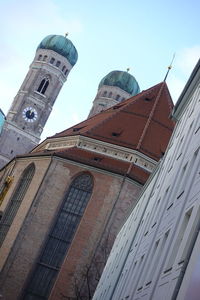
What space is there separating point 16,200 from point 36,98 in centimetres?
2659

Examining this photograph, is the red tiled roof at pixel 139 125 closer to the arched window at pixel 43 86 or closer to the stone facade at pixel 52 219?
the stone facade at pixel 52 219

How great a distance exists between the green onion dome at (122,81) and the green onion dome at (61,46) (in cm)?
481

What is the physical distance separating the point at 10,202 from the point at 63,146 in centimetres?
531

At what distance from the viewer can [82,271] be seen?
27.5 meters

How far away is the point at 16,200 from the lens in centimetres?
3173

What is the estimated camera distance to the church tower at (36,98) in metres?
55.2

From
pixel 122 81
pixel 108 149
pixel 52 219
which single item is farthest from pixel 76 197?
pixel 122 81

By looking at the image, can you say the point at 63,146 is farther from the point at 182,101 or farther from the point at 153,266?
the point at 153,266

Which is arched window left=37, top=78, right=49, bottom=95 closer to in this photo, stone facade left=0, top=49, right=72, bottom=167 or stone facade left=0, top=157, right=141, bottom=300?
stone facade left=0, top=49, right=72, bottom=167

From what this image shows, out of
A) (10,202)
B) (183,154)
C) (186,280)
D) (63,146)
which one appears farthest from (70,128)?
(186,280)

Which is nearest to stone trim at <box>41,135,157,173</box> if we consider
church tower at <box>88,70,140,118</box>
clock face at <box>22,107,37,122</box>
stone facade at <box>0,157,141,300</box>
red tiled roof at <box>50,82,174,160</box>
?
red tiled roof at <box>50,82,174,160</box>

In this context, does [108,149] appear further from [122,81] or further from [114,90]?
[122,81]

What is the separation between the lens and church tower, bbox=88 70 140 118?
59500mm

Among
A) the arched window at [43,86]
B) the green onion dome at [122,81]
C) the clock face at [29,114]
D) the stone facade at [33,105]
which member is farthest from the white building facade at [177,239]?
the green onion dome at [122,81]
